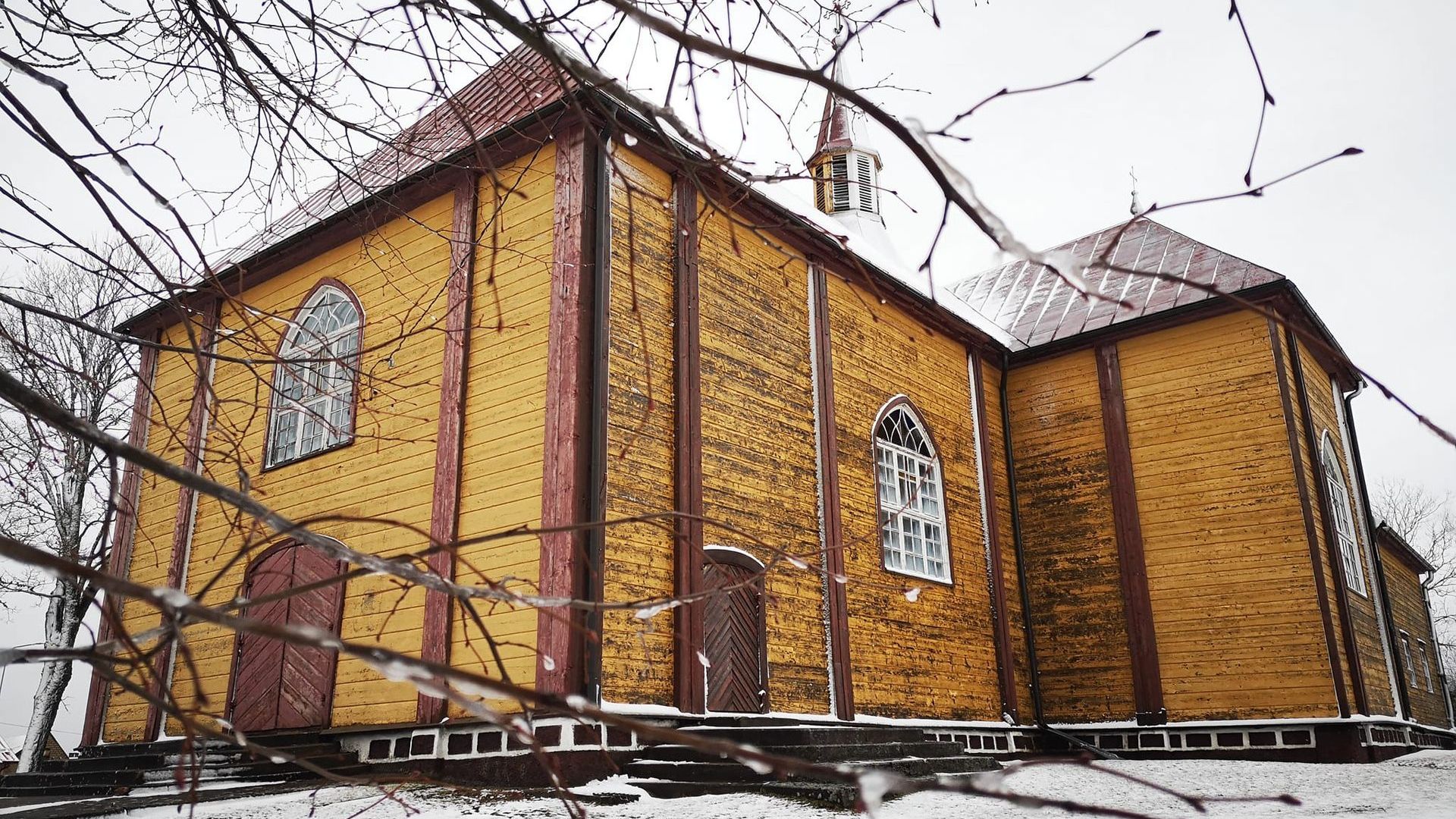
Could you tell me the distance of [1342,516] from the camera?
13766 mm

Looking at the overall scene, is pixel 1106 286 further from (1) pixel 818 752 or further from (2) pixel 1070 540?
(1) pixel 818 752

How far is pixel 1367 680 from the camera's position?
1207 cm

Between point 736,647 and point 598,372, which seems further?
point 736,647

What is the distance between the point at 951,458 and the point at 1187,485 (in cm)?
295

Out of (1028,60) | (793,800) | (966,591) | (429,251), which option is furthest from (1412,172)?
(966,591)

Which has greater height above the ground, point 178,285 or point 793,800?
point 178,285

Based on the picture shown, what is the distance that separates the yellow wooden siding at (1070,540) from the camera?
12.7m

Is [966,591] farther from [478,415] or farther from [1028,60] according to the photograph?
[1028,60]

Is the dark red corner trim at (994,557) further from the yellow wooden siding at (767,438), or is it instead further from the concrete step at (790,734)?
the concrete step at (790,734)

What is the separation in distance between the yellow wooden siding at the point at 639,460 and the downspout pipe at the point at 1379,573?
345 inches

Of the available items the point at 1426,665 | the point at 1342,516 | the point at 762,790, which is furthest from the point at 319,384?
the point at 1426,665

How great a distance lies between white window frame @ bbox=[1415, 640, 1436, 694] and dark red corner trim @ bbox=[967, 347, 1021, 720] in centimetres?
1059

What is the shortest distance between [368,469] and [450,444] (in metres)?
1.36

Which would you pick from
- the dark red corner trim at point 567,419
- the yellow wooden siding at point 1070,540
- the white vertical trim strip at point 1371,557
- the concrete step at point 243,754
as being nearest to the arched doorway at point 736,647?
the dark red corner trim at point 567,419
